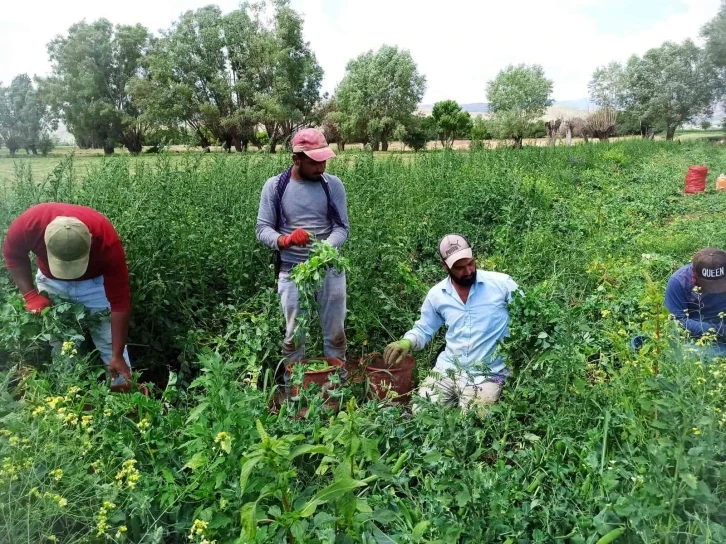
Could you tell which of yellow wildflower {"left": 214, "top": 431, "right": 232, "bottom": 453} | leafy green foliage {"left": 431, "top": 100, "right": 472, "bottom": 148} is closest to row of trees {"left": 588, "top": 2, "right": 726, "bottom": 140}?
yellow wildflower {"left": 214, "top": 431, "right": 232, "bottom": 453}

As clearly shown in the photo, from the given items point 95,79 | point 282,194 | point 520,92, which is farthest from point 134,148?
point 520,92

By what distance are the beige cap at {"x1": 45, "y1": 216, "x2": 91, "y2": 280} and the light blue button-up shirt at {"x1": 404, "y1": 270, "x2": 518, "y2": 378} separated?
1933 mm

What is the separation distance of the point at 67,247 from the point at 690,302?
146 inches

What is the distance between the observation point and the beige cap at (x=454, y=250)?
330 cm

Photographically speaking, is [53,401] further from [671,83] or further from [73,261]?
[671,83]

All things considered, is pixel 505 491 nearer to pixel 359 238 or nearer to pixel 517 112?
pixel 359 238

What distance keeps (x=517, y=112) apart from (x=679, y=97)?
4096 cm

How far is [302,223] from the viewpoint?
357 cm

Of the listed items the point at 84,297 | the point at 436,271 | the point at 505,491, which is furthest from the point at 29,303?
the point at 436,271

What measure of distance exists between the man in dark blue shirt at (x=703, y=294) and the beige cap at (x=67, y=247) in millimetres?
3459

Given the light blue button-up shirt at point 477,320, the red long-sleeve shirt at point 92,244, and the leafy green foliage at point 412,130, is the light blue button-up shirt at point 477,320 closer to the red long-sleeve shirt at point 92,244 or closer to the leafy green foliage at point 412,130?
the red long-sleeve shirt at point 92,244

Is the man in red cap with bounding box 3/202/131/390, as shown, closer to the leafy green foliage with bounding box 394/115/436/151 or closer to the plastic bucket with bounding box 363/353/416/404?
the plastic bucket with bounding box 363/353/416/404

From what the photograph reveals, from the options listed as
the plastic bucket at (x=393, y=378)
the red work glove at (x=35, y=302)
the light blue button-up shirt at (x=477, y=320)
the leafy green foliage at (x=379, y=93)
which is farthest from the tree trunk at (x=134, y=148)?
the leafy green foliage at (x=379, y=93)

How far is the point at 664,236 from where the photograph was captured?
278 inches
